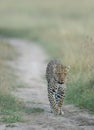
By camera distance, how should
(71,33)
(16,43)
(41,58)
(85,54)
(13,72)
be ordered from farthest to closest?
(16,43) < (71,33) < (41,58) < (13,72) < (85,54)

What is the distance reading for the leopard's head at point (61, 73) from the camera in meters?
13.0

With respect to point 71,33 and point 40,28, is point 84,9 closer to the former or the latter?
point 40,28

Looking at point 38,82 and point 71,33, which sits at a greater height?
point 71,33

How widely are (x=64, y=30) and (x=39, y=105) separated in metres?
16.2

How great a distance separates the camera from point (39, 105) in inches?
565

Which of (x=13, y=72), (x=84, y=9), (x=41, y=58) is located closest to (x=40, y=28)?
(x=84, y=9)

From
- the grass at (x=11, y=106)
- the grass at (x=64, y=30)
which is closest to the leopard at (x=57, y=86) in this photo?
the grass at (x=11, y=106)

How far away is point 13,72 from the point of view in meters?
20.2

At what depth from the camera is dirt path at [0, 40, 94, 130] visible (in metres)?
12.0

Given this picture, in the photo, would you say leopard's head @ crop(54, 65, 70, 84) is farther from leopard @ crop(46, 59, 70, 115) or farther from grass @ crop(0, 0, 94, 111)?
grass @ crop(0, 0, 94, 111)

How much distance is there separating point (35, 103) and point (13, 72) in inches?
223

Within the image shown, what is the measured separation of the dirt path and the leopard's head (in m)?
0.69

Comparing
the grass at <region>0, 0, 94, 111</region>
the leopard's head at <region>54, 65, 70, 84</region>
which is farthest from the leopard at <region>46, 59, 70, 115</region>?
the grass at <region>0, 0, 94, 111</region>

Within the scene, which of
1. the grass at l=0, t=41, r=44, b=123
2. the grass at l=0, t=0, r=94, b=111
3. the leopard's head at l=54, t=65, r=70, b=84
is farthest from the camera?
the grass at l=0, t=0, r=94, b=111
